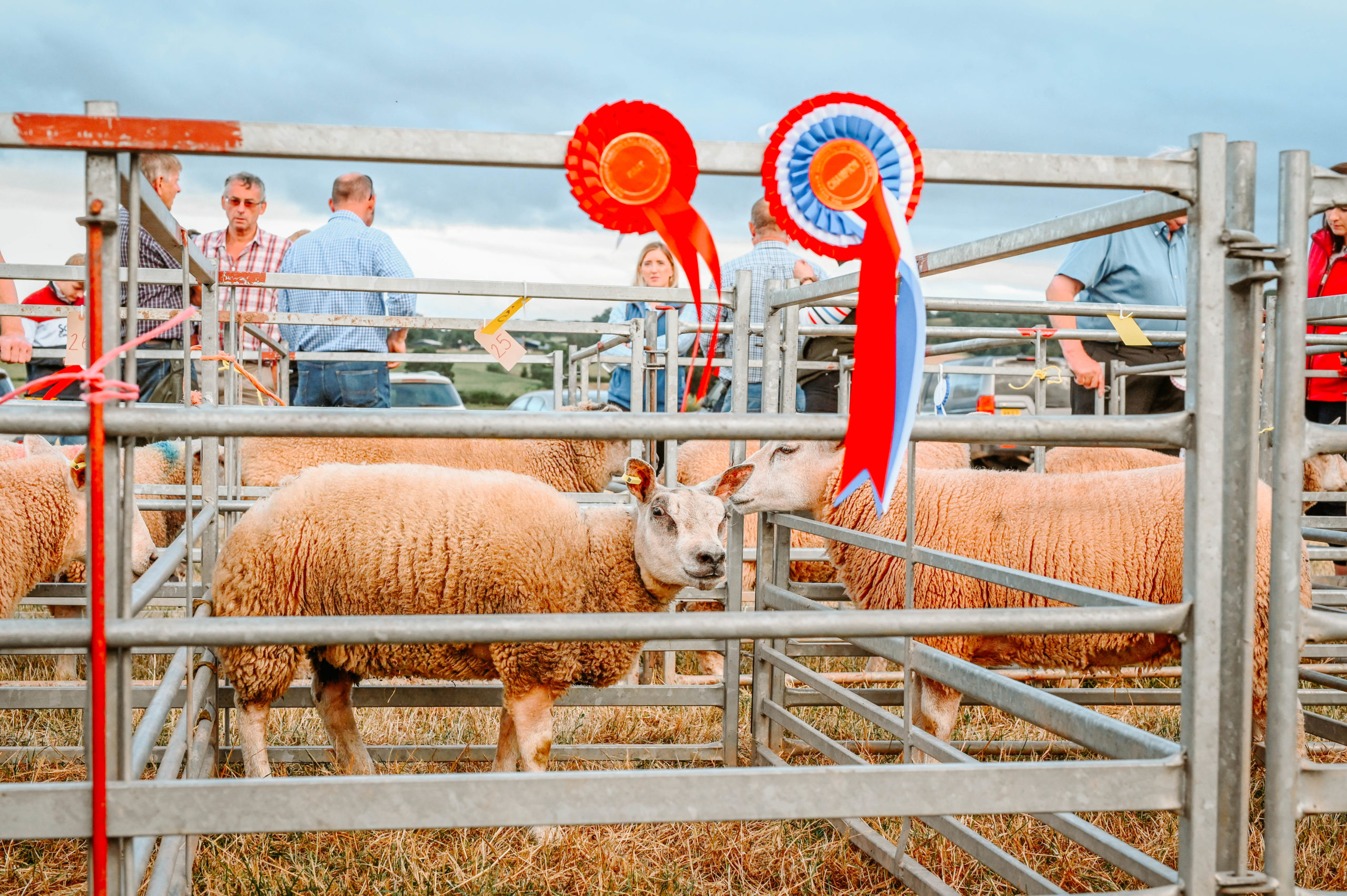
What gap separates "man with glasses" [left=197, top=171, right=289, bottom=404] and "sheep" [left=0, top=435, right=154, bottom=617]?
2.29 m

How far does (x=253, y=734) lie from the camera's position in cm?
353

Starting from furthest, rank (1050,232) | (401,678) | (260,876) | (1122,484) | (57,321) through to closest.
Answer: (57,321) → (401,678) → (1122,484) → (260,876) → (1050,232)

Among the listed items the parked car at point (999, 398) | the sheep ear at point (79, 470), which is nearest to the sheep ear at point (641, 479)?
the sheep ear at point (79, 470)

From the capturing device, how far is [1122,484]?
163 inches

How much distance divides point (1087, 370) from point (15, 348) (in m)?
5.94

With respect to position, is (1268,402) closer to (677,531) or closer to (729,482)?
(729,482)

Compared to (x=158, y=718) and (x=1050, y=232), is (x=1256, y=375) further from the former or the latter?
(x=158, y=718)

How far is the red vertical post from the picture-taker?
142cm

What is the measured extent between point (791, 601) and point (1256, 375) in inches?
80.7

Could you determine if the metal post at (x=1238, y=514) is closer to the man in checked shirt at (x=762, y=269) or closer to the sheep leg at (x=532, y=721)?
the sheep leg at (x=532, y=721)

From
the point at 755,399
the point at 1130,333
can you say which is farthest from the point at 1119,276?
the point at 755,399

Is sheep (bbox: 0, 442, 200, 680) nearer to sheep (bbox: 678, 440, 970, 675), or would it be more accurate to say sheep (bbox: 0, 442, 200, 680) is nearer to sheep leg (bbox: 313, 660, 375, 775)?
sheep leg (bbox: 313, 660, 375, 775)

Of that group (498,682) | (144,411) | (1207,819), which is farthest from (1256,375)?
(498,682)

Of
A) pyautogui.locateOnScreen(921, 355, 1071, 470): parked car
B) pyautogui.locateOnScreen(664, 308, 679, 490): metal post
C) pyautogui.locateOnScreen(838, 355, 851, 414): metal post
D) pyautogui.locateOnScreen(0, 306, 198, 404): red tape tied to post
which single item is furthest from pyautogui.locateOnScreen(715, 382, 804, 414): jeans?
pyautogui.locateOnScreen(0, 306, 198, 404): red tape tied to post
